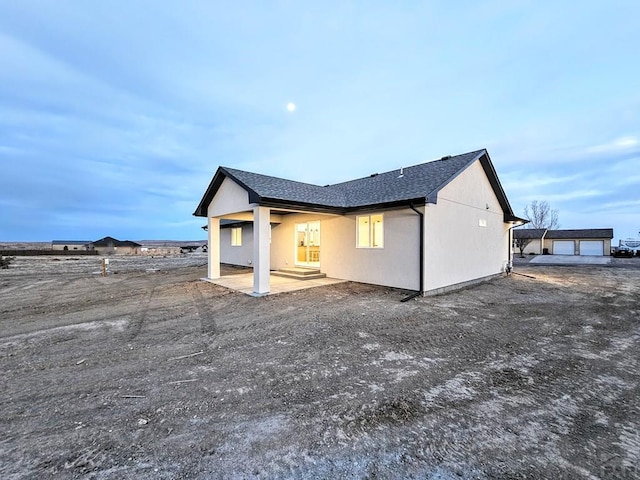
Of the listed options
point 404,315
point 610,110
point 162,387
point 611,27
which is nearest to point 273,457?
point 162,387

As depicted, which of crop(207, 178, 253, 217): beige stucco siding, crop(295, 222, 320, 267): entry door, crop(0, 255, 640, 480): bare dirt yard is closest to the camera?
crop(0, 255, 640, 480): bare dirt yard

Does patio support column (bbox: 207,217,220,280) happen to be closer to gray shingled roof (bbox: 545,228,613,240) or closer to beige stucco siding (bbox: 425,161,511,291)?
beige stucco siding (bbox: 425,161,511,291)

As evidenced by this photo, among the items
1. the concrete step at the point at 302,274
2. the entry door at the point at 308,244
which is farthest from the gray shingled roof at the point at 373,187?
the concrete step at the point at 302,274

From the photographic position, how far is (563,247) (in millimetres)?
32875

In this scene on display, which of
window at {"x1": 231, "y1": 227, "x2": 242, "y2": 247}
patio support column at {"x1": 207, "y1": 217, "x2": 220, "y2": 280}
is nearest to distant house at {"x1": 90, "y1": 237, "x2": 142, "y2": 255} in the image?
window at {"x1": 231, "y1": 227, "x2": 242, "y2": 247}

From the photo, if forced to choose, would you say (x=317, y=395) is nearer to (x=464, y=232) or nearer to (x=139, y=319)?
(x=139, y=319)

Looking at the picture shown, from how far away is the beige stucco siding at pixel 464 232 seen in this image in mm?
8594

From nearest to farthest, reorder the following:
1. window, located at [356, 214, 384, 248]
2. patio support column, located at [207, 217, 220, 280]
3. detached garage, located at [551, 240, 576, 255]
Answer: window, located at [356, 214, 384, 248], patio support column, located at [207, 217, 220, 280], detached garage, located at [551, 240, 576, 255]

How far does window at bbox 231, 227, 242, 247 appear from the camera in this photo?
16.4 meters

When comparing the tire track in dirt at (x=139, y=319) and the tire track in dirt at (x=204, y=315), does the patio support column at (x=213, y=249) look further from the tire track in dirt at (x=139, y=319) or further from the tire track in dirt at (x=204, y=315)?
the tire track in dirt at (x=139, y=319)

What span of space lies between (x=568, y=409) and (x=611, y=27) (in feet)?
53.3

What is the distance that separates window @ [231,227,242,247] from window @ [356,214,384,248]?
8.84m

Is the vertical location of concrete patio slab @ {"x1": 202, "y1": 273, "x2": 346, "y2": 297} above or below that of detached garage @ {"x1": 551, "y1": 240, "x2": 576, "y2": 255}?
below

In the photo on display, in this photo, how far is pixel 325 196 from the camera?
10141 mm
